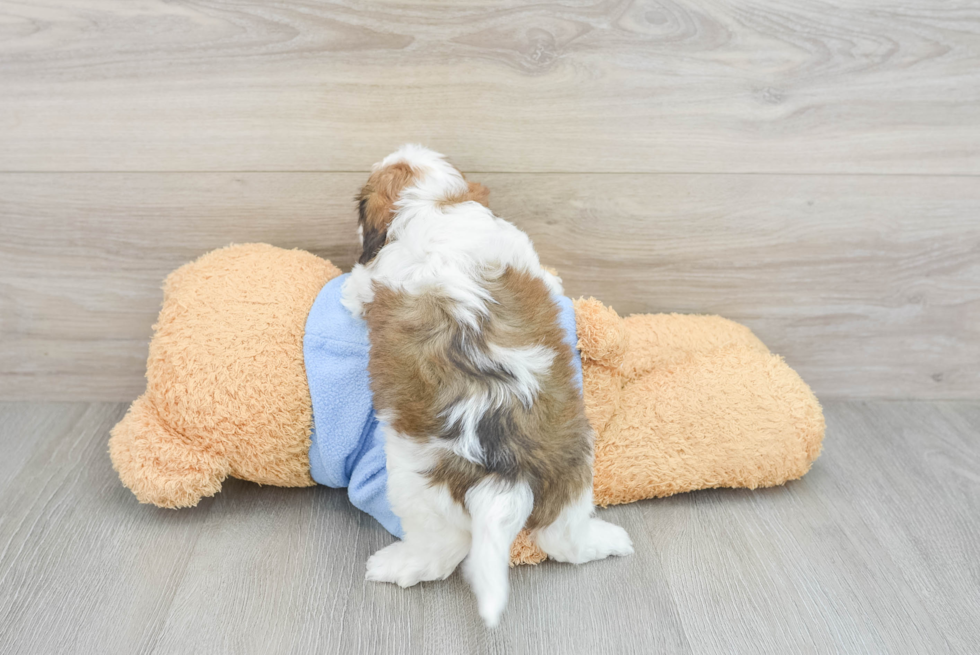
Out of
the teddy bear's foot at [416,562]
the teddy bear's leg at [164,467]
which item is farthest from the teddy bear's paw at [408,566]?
the teddy bear's leg at [164,467]

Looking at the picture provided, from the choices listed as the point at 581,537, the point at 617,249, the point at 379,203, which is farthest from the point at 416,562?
the point at 617,249

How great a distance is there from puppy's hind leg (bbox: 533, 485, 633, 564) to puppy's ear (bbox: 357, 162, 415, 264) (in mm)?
595

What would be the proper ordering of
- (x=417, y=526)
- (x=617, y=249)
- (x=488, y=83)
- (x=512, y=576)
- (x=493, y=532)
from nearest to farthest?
(x=493, y=532) < (x=417, y=526) < (x=512, y=576) < (x=488, y=83) < (x=617, y=249)

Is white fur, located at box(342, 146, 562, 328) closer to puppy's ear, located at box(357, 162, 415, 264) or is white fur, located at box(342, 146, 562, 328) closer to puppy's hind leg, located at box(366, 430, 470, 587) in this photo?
puppy's ear, located at box(357, 162, 415, 264)

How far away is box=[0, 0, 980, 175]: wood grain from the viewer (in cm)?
140

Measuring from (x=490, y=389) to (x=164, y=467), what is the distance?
2.29 feet

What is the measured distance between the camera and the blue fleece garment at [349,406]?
1.31 meters

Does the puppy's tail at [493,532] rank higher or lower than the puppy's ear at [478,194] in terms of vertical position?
lower

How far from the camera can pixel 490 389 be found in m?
1.08

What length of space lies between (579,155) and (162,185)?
0.94m

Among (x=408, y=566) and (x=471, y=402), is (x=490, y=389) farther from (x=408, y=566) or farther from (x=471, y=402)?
(x=408, y=566)

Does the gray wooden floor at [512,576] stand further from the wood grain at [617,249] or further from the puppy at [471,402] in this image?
the wood grain at [617,249]

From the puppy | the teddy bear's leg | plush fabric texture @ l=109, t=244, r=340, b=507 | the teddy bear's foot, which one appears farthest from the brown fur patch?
the teddy bear's leg

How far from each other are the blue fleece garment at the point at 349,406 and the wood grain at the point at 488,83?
41 centimetres
